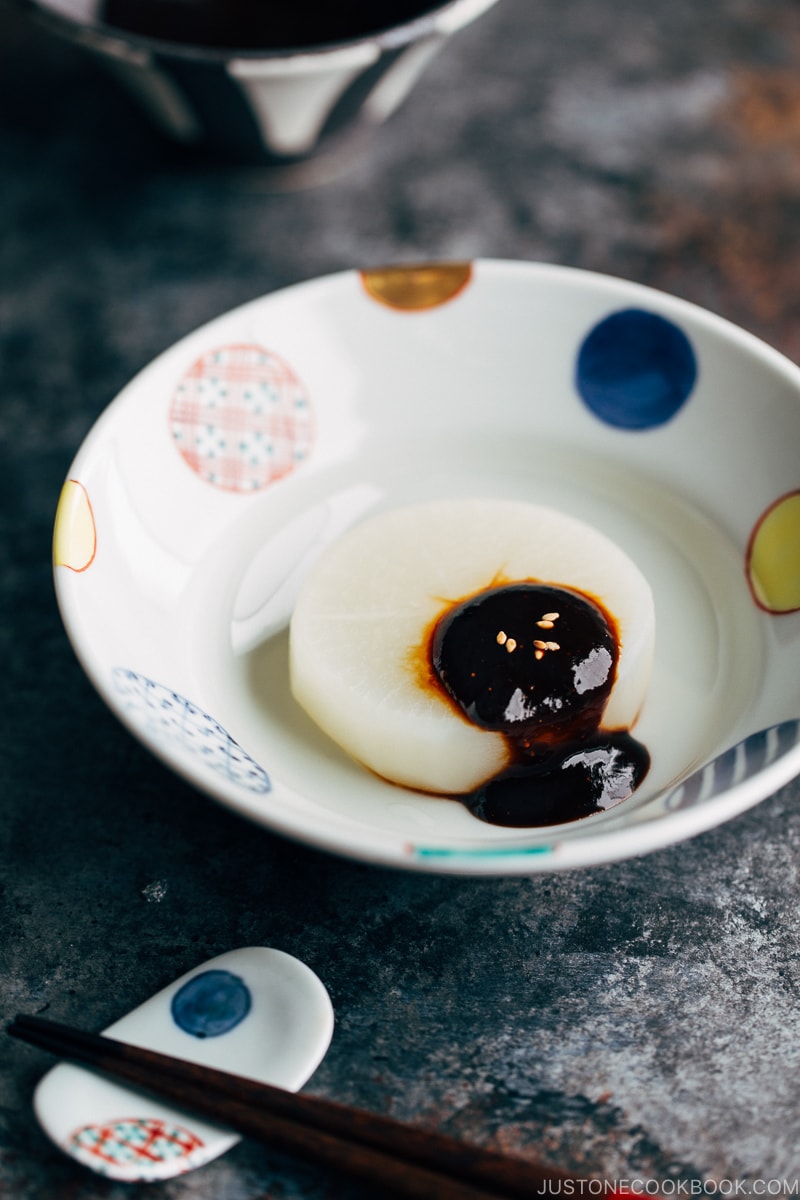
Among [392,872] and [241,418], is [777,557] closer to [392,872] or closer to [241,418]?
[392,872]

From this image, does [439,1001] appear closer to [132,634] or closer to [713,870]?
[713,870]

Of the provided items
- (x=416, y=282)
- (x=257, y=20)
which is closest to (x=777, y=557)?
(x=416, y=282)

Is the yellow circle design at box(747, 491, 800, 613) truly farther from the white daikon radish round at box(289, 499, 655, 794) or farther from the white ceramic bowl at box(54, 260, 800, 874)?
the white daikon radish round at box(289, 499, 655, 794)

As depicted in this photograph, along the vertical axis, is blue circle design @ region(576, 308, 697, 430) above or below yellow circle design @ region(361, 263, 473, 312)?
below

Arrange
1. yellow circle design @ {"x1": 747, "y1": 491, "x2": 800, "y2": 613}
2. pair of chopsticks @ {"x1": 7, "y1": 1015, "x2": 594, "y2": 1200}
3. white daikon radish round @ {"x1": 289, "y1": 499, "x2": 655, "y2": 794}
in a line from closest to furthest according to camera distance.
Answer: pair of chopsticks @ {"x1": 7, "y1": 1015, "x2": 594, "y2": 1200}, white daikon radish round @ {"x1": 289, "y1": 499, "x2": 655, "y2": 794}, yellow circle design @ {"x1": 747, "y1": 491, "x2": 800, "y2": 613}

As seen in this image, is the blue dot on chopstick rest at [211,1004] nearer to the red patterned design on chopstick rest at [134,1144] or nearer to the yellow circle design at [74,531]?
the red patterned design on chopstick rest at [134,1144]

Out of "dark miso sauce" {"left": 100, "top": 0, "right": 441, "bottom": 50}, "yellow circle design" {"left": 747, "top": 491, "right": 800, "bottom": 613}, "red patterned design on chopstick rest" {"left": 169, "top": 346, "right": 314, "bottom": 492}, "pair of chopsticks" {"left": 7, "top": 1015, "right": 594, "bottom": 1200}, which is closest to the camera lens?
"pair of chopsticks" {"left": 7, "top": 1015, "right": 594, "bottom": 1200}

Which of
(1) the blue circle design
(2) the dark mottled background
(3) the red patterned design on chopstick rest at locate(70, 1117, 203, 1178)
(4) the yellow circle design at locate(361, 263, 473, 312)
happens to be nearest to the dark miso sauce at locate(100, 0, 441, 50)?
(2) the dark mottled background
